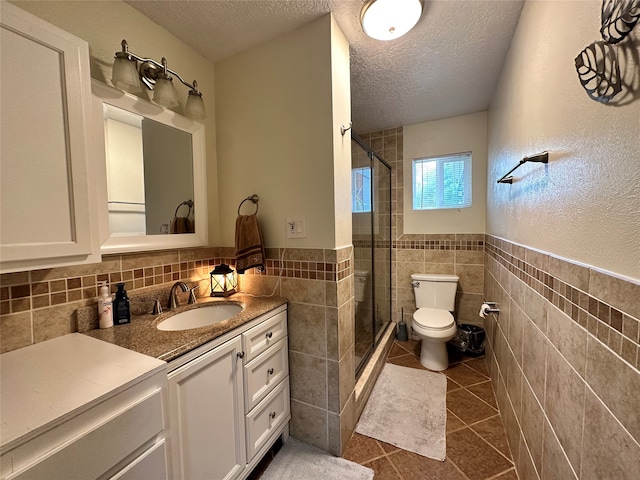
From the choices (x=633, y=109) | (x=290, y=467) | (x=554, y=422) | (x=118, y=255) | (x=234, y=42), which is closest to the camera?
(x=633, y=109)

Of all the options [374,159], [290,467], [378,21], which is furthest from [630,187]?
[374,159]

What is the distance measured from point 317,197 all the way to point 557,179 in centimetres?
101

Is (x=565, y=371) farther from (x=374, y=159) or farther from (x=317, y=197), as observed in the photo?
(x=374, y=159)

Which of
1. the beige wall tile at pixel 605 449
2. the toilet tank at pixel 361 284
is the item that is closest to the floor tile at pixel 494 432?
the beige wall tile at pixel 605 449

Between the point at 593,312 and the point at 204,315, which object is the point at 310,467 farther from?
the point at 593,312

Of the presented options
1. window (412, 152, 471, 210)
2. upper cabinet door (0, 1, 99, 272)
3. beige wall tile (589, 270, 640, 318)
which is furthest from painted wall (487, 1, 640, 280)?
upper cabinet door (0, 1, 99, 272)

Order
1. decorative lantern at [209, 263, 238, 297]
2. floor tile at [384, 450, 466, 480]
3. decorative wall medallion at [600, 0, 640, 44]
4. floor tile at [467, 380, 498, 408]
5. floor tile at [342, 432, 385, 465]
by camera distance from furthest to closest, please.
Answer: floor tile at [467, 380, 498, 408], decorative lantern at [209, 263, 238, 297], floor tile at [342, 432, 385, 465], floor tile at [384, 450, 466, 480], decorative wall medallion at [600, 0, 640, 44]

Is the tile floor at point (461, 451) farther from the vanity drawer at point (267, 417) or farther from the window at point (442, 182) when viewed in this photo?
the window at point (442, 182)

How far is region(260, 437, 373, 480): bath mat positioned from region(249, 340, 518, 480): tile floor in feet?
0.15

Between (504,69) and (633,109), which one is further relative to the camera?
(504,69)

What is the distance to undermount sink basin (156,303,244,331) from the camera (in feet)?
4.44

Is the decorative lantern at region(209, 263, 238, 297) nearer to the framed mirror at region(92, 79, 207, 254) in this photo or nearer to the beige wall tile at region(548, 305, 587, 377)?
the framed mirror at region(92, 79, 207, 254)

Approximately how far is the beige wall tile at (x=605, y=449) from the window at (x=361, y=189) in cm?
149

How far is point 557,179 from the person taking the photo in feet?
3.02
